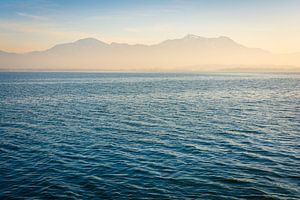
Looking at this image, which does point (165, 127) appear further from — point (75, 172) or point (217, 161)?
point (75, 172)

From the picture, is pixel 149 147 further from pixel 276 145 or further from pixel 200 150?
pixel 276 145

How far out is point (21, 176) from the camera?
79.3ft

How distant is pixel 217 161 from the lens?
1083 inches

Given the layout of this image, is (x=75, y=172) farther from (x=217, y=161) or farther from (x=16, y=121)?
(x=16, y=121)

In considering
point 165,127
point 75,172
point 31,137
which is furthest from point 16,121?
point 75,172

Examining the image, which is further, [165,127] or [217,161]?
[165,127]

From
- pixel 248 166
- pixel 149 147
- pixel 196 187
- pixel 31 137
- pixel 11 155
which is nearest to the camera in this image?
pixel 196 187

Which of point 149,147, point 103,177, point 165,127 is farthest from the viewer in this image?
point 165,127

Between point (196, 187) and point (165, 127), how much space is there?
2109 centimetres

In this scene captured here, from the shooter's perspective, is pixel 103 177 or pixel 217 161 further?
pixel 217 161

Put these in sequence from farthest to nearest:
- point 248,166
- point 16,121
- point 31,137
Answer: point 16,121
point 31,137
point 248,166

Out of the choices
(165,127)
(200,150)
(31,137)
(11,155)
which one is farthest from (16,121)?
(200,150)

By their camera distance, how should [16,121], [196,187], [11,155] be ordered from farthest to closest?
[16,121], [11,155], [196,187]

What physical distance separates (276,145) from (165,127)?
1531 centimetres
